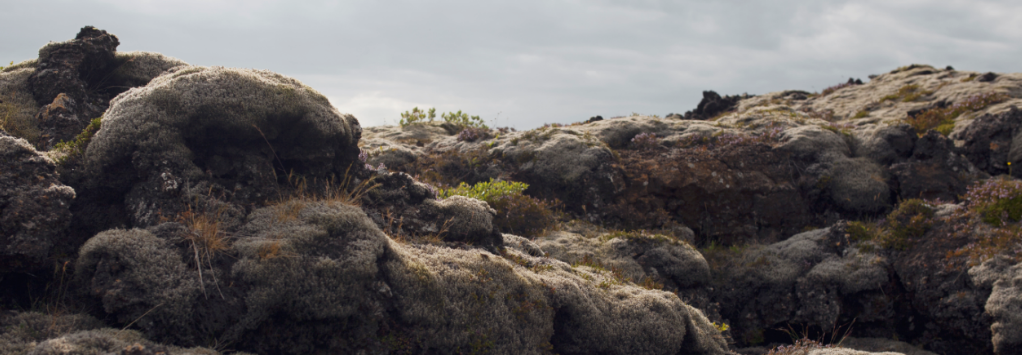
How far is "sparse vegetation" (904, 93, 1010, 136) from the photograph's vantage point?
20.2 m

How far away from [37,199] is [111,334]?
79.5 inches

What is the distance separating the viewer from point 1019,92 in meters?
21.3

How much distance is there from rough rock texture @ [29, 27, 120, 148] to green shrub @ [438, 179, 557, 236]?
668 cm

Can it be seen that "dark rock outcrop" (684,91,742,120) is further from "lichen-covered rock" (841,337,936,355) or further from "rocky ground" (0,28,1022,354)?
"lichen-covered rock" (841,337,936,355)

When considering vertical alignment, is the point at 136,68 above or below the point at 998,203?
above

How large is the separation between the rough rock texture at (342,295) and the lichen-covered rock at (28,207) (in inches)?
21.1

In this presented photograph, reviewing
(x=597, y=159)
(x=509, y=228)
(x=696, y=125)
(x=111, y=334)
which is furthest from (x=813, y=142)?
(x=111, y=334)

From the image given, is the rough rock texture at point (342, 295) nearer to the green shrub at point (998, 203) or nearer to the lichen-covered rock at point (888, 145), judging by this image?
the green shrub at point (998, 203)

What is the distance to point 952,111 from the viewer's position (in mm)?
20656

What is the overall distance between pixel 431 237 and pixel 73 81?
21.9 ft

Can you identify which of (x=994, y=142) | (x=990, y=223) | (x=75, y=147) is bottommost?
(x=990, y=223)

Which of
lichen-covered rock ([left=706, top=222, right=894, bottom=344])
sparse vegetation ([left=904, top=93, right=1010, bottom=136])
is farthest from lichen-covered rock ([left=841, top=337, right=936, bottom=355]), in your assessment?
sparse vegetation ([left=904, top=93, right=1010, bottom=136])

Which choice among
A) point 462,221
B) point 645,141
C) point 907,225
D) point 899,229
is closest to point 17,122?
point 462,221

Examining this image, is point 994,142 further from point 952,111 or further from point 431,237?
point 431,237
